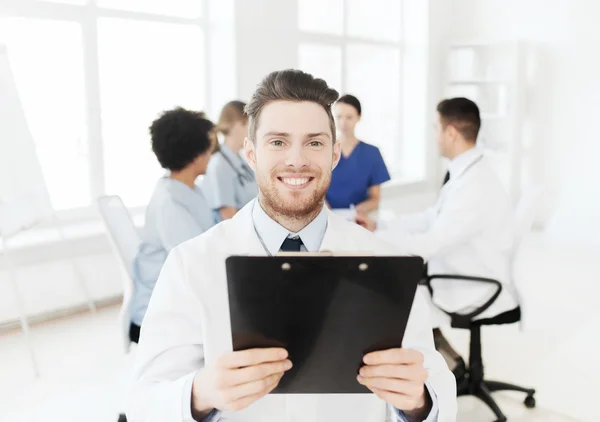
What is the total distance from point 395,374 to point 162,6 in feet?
15.1

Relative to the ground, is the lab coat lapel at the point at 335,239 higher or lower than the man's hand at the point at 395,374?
higher

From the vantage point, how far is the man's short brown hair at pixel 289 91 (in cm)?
115

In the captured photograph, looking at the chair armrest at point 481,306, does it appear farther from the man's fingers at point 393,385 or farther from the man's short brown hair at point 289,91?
the man's fingers at point 393,385

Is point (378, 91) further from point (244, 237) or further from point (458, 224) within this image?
point (244, 237)

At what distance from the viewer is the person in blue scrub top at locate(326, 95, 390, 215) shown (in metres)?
3.60

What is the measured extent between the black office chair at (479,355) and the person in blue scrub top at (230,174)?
4.26ft

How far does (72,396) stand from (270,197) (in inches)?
88.2

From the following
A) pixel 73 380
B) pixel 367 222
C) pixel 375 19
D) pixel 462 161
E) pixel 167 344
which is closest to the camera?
pixel 167 344

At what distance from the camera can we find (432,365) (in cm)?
112

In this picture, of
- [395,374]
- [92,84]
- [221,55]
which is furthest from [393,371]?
[221,55]

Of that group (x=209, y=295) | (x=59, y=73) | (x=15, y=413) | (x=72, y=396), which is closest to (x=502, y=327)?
(x=72, y=396)

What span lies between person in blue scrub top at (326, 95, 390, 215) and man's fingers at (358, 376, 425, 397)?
2.64m

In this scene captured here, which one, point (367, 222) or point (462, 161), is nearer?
point (462, 161)

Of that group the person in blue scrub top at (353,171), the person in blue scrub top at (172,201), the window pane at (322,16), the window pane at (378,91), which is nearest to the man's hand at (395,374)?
the person in blue scrub top at (172,201)
